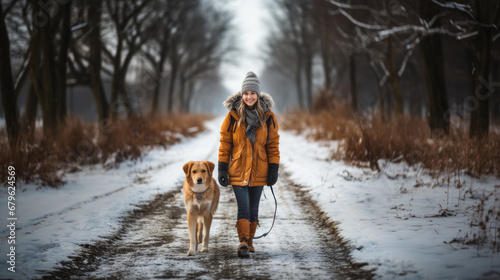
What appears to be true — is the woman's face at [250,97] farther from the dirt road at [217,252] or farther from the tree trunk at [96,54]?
the tree trunk at [96,54]

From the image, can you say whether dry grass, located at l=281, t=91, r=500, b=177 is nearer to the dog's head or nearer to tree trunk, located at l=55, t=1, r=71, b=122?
the dog's head

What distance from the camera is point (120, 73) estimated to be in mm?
18609

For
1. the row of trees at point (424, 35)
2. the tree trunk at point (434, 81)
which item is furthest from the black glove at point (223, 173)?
the tree trunk at point (434, 81)

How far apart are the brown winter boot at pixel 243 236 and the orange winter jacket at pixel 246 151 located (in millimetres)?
424

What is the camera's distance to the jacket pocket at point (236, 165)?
14.9 ft

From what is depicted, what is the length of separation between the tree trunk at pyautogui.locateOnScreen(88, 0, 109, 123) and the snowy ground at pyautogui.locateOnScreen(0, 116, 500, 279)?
8.04 metres

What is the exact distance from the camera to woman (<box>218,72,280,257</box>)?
4523mm

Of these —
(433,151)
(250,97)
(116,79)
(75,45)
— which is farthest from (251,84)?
(75,45)

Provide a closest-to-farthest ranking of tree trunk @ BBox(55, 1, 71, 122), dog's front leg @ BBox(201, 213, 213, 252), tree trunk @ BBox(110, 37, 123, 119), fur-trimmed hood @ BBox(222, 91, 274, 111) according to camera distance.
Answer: dog's front leg @ BBox(201, 213, 213, 252), fur-trimmed hood @ BBox(222, 91, 274, 111), tree trunk @ BBox(55, 1, 71, 122), tree trunk @ BBox(110, 37, 123, 119)

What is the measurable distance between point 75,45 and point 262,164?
51.6 feet

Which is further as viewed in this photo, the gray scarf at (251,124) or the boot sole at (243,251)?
the gray scarf at (251,124)

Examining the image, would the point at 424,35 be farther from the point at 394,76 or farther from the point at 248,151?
the point at 248,151

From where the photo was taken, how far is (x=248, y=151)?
4539 millimetres

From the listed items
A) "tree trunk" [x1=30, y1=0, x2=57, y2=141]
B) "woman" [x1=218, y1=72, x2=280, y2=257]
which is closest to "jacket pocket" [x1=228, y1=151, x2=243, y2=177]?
"woman" [x1=218, y1=72, x2=280, y2=257]
